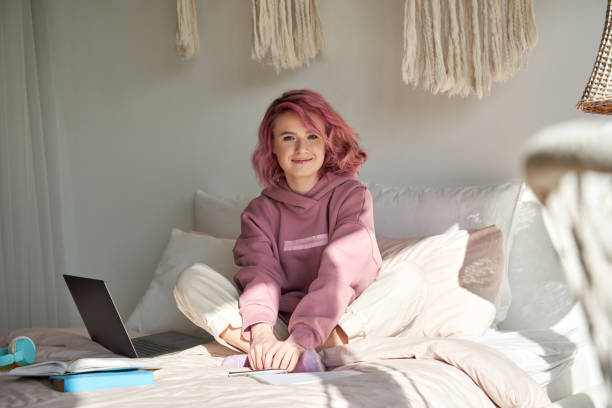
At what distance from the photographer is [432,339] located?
1.45m

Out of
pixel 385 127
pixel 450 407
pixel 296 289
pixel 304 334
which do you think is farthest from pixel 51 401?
pixel 385 127

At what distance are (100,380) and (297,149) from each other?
91cm

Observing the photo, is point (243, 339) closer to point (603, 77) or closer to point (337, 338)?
point (337, 338)

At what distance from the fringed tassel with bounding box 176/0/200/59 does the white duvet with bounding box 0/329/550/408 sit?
4.97 feet

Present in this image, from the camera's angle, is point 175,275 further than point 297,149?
Yes

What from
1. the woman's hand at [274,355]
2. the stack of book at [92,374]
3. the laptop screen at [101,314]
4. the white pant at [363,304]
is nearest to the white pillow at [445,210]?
the white pant at [363,304]

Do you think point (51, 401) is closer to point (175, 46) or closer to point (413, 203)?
point (413, 203)

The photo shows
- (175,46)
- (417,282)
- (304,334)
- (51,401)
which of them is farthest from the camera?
(175,46)

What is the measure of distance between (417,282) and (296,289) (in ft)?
1.25

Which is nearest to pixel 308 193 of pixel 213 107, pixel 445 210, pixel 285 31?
pixel 445 210

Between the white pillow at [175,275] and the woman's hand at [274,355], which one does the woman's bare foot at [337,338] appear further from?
the white pillow at [175,275]

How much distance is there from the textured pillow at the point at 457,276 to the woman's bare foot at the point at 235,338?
16.3 inches

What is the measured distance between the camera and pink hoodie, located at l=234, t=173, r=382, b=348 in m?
1.65

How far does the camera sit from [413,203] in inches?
84.9
